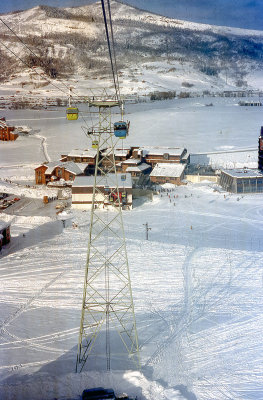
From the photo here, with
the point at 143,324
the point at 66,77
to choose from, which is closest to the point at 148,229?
the point at 143,324

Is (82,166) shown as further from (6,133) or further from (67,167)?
(6,133)

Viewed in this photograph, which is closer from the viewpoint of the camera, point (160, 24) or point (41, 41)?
point (41, 41)

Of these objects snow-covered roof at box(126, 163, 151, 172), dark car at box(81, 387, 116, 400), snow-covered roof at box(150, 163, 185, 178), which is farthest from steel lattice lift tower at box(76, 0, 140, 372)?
snow-covered roof at box(126, 163, 151, 172)

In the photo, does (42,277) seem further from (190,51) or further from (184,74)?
(190,51)

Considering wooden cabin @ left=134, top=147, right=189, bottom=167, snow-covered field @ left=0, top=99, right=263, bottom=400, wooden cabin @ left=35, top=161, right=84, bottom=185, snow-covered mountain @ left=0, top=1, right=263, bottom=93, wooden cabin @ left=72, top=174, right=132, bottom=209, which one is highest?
snow-covered mountain @ left=0, top=1, right=263, bottom=93

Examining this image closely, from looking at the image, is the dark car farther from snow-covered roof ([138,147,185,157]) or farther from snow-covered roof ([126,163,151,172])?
snow-covered roof ([138,147,185,157])

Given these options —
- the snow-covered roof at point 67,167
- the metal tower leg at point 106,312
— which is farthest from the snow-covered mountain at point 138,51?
the metal tower leg at point 106,312
